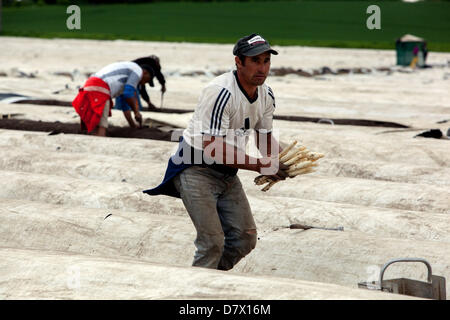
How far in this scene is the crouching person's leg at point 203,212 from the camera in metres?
4.80

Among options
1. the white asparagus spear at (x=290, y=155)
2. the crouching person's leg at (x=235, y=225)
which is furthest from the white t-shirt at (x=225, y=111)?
the crouching person's leg at (x=235, y=225)

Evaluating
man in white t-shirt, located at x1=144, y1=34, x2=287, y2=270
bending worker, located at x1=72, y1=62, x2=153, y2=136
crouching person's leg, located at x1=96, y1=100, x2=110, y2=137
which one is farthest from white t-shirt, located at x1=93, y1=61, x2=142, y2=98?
man in white t-shirt, located at x1=144, y1=34, x2=287, y2=270

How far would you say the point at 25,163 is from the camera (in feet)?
26.2

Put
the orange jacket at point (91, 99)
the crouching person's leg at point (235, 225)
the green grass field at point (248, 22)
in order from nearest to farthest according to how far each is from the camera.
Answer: the crouching person's leg at point (235, 225) < the orange jacket at point (91, 99) < the green grass field at point (248, 22)

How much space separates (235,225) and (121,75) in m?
5.06

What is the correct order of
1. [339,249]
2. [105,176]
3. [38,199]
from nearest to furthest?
1. [339,249]
2. [38,199]
3. [105,176]

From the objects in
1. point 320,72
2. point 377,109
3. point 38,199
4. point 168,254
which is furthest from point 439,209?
point 320,72

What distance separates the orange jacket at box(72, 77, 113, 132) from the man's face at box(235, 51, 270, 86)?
17.2ft

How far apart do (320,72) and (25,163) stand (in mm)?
16203

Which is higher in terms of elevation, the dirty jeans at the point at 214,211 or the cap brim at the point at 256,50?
the cap brim at the point at 256,50

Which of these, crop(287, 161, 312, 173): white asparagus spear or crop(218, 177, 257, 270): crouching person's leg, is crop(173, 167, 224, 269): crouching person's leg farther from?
crop(287, 161, 312, 173): white asparagus spear

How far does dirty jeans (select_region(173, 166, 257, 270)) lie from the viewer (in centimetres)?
481

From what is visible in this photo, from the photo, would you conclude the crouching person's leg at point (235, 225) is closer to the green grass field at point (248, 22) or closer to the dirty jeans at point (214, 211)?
the dirty jeans at point (214, 211)
